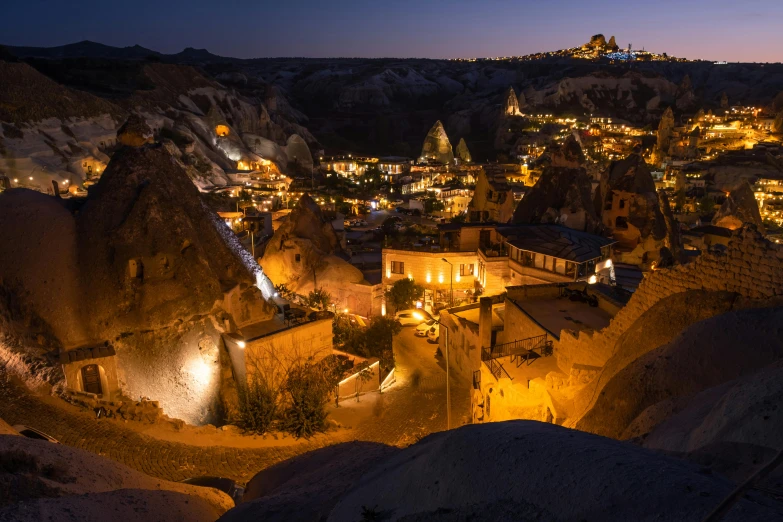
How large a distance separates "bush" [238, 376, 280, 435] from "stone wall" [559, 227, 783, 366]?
8453 millimetres

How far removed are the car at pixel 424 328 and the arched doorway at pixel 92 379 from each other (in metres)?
13.7

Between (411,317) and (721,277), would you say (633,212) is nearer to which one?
(411,317)

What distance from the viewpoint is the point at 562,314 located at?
55.1ft

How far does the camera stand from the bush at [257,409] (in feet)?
47.5

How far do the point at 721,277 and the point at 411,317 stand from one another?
729 inches

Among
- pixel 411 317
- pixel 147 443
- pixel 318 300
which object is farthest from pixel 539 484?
pixel 411 317

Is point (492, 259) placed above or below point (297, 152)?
below

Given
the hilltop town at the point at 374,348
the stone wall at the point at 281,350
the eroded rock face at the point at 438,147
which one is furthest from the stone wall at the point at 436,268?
the eroded rock face at the point at 438,147

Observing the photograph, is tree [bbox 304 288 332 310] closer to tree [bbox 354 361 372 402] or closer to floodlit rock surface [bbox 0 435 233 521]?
tree [bbox 354 361 372 402]

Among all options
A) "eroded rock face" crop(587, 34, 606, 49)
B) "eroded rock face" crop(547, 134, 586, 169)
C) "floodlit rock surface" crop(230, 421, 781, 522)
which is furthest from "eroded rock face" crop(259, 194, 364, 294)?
"eroded rock face" crop(587, 34, 606, 49)

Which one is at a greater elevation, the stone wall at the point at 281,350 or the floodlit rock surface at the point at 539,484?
the floodlit rock surface at the point at 539,484

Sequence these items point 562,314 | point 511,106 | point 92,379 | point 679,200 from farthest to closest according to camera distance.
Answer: point 511,106, point 679,200, point 562,314, point 92,379

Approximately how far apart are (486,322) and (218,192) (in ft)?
129

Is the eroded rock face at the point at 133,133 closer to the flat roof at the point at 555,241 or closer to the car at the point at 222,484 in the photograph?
the car at the point at 222,484
